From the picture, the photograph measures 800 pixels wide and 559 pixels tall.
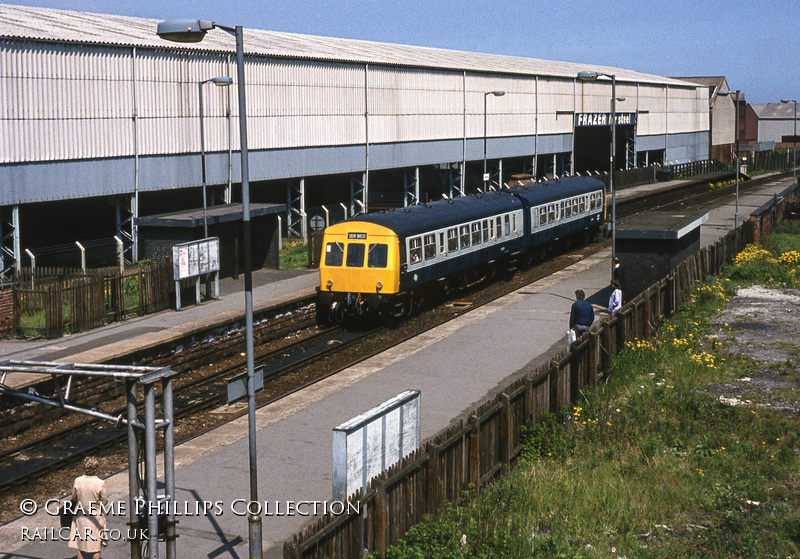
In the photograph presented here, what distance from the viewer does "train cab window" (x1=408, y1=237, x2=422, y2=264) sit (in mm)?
25769

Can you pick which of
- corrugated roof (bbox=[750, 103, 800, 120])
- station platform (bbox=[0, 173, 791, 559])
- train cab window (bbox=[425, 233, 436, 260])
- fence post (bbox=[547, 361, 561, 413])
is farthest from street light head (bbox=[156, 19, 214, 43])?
corrugated roof (bbox=[750, 103, 800, 120])

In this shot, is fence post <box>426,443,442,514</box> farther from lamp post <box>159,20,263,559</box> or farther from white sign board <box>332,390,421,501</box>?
lamp post <box>159,20,263,559</box>

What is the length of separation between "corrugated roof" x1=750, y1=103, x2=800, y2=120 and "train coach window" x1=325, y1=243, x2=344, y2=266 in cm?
13090

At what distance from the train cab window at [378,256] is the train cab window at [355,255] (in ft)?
0.77

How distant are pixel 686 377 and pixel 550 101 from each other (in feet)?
171

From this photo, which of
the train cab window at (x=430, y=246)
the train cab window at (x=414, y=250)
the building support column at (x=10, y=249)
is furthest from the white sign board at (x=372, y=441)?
the building support column at (x=10, y=249)

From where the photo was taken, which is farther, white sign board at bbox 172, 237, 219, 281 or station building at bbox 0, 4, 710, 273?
station building at bbox 0, 4, 710, 273

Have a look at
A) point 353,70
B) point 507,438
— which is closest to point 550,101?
point 353,70

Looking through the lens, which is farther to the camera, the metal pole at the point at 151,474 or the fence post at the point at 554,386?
the fence post at the point at 554,386

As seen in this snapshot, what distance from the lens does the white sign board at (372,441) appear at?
36.0 ft

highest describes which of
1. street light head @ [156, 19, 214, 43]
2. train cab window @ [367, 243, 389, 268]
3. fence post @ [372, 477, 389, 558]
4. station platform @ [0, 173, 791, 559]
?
street light head @ [156, 19, 214, 43]

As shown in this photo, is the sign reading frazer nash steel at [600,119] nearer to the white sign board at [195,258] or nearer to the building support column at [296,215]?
the building support column at [296,215]

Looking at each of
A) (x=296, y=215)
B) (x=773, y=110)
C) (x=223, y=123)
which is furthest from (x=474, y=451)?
(x=773, y=110)

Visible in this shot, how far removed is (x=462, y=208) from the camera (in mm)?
30344
